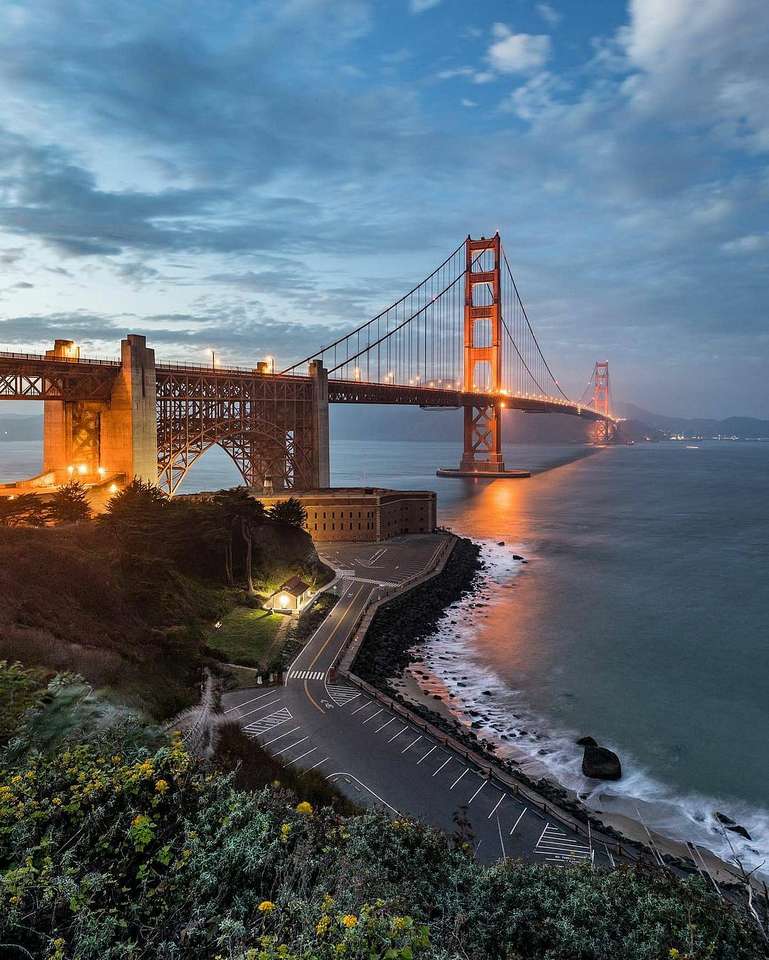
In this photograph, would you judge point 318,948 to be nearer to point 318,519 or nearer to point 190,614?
point 190,614

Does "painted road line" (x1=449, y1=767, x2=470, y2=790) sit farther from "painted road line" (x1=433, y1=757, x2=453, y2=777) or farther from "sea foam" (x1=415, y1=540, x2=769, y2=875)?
"sea foam" (x1=415, y1=540, x2=769, y2=875)

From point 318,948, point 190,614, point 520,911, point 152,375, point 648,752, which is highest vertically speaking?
point 152,375

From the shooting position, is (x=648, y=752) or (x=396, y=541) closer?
(x=648, y=752)

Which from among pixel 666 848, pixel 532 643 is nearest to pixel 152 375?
pixel 532 643

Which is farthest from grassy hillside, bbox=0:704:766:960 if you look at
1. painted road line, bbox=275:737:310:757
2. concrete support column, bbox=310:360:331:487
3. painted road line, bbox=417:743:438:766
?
concrete support column, bbox=310:360:331:487

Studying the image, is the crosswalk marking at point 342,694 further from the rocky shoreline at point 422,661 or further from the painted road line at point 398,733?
the painted road line at point 398,733

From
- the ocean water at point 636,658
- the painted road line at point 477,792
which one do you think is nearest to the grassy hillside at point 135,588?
the painted road line at point 477,792

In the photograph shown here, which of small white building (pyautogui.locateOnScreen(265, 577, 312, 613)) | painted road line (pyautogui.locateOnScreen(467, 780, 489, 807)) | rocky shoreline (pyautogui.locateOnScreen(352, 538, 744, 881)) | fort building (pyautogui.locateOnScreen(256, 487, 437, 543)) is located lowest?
rocky shoreline (pyautogui.locateOnScreen(352, 538, 744, 881))

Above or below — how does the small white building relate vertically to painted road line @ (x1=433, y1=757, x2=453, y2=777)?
above
